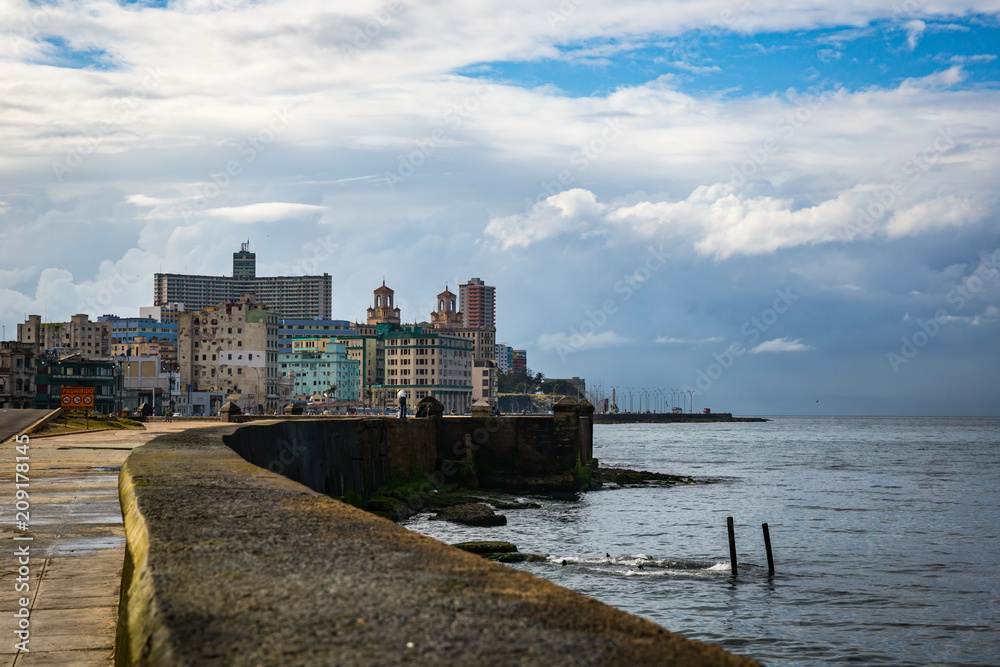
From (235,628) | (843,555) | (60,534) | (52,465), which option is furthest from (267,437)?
(235,628)

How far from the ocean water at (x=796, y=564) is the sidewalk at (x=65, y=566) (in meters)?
10.3

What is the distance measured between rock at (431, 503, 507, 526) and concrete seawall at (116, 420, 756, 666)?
2721 centimetres

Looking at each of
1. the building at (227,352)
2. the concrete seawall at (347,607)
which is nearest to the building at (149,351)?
the building at (227,352)

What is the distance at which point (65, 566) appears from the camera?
848cm

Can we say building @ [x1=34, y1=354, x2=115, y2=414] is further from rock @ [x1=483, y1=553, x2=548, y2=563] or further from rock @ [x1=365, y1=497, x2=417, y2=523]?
rock @ [x1=483, y1=553, x2=548, y2=563]

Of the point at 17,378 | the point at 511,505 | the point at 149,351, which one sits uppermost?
the point at 149,351

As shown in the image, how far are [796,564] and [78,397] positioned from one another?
2325cm

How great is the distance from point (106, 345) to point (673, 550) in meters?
191

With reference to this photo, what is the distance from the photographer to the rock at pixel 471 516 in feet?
106

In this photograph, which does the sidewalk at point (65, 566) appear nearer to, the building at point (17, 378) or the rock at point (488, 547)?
the rock at point (488, 547)

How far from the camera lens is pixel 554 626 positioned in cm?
343

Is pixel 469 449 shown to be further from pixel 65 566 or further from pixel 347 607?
pixel 347 607

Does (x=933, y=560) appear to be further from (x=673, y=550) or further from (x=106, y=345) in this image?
(x=106, y=345)

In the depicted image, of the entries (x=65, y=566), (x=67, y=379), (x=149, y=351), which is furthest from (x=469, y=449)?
(x=149, y=351)
